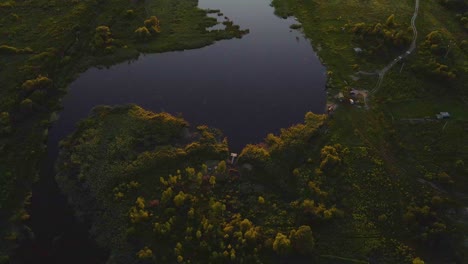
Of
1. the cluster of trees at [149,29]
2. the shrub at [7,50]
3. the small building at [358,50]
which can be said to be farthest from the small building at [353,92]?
the shrub at [7,50]

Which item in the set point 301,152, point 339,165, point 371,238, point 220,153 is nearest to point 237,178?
point 220,153

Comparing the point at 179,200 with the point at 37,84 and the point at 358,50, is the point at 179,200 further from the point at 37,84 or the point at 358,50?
the point at 358,50

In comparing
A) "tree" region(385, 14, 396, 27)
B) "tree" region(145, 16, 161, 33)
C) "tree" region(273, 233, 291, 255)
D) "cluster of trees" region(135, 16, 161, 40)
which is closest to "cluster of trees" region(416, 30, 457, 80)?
"tree" region(385, 14, 396, 27)

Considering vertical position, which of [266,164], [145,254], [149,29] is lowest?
[145,254]

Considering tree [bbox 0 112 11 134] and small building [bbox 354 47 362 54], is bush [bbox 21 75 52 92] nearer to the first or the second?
tree [bbox 0 112 11 134]

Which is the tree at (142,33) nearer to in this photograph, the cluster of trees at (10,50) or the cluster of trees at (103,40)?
the cluster of trees at (103,40)

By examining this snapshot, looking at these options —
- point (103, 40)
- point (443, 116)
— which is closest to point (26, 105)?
point (103, 40)

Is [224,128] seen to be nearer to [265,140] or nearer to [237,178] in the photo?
[265,140]
